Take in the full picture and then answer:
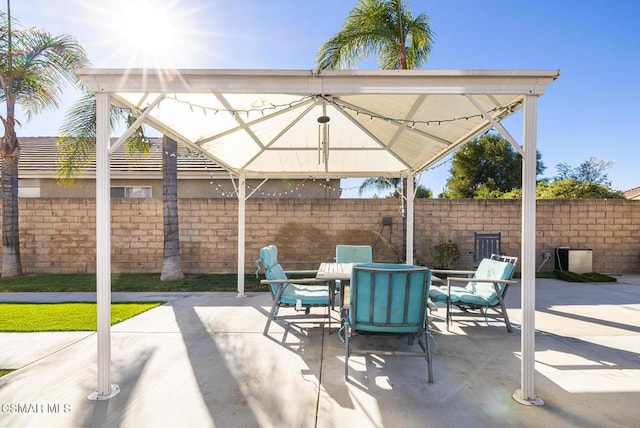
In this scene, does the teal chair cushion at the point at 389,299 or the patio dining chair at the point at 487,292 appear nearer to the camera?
the teal chair cushion at the point at 389,299

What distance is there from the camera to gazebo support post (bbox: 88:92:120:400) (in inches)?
96.3

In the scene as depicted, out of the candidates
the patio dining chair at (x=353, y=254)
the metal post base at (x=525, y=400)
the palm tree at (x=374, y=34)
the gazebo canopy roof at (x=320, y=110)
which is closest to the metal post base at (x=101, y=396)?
the gazebo canopy roof at (x=320, y=110)

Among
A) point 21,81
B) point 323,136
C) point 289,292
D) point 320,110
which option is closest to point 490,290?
point 289,292

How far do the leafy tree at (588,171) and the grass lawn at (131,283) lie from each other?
26907 millimetres

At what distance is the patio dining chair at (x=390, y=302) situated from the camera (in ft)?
8.80

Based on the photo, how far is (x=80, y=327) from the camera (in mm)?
4016

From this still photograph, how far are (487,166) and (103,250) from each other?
770 inches

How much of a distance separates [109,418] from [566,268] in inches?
382

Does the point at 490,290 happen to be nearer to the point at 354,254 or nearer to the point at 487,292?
the point at 487,292

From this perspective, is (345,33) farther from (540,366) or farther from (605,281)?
(605,281)

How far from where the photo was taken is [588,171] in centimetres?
2452

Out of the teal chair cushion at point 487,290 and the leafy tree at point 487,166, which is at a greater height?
the leafy tree at point 487,166

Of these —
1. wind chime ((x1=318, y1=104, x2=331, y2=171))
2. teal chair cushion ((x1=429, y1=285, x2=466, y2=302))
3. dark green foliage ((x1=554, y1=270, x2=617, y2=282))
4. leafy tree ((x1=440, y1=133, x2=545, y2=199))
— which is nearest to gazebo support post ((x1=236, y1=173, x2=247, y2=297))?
wind chime ((x1=318, y1=104, x2=331, y2=171))

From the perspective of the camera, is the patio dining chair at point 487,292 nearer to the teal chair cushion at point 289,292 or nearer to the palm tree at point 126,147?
the teal chair cushion at point 289,292
